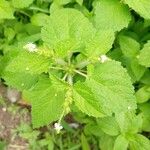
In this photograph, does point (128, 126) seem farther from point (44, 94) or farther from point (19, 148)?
point (19, 148)

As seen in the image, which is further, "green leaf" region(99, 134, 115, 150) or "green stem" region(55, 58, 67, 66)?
"green leaf" region(99, 134, 115, 150)

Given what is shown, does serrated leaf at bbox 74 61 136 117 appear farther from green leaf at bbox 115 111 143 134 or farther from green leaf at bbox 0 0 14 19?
green leaf at bbox 0 0 14 19

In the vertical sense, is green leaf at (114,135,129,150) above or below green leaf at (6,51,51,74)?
below

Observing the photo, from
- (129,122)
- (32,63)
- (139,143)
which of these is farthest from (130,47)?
(32,63)

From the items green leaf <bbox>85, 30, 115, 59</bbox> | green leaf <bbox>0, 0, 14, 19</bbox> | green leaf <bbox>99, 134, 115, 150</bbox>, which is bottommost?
green leaf <bbox>99, 134, 115, 150</bbox>

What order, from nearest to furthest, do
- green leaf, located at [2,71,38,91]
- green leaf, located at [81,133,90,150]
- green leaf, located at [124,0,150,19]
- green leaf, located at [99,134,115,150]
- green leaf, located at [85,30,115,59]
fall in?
green leaf, located at [85,30,115,59] < green leaf, located at [2,71,38,91] < green leaf, located at [124,0,150,19] < green leaf, located at [99,134,115,150] < green leaf, located at [81,133,90,150]

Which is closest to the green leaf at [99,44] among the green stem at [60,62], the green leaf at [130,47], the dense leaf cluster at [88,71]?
the dense leaf cluster at [88,71]

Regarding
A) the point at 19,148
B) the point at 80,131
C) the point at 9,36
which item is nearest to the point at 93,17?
the point at 9,36

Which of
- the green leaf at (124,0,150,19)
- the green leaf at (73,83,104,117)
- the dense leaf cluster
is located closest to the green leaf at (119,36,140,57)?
the dense leaf cluster
